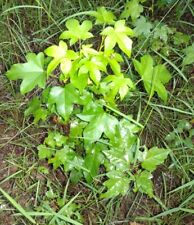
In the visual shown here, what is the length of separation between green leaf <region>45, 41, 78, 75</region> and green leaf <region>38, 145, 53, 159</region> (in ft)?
1.38

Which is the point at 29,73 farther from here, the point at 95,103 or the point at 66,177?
the point at 66,177

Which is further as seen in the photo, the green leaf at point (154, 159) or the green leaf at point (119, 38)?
the green leaf at point (154, 159)

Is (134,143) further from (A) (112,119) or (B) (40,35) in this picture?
(B) (40,35)

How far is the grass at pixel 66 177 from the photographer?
175 centimetres

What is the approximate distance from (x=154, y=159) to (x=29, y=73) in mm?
614

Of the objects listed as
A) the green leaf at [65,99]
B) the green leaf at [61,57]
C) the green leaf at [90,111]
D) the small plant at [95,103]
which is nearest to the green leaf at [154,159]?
the small plant at [95,103]

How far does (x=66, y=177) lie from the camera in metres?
1.84

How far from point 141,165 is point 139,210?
9.8 inches

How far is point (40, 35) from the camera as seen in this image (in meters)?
2.22

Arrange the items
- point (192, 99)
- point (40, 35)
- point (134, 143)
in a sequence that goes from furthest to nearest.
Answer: point (40, 35) → point (192, 99) → point (134, 143)

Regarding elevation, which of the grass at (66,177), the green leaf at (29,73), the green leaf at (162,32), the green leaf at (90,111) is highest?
the green leaf at (162,32)

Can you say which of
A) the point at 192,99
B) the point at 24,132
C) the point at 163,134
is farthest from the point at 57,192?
the point at 192,99

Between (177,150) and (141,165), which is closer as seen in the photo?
(141,165)

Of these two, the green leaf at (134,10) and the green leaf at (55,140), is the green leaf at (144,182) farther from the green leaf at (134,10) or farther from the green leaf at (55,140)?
the green leaf at (134,10)
